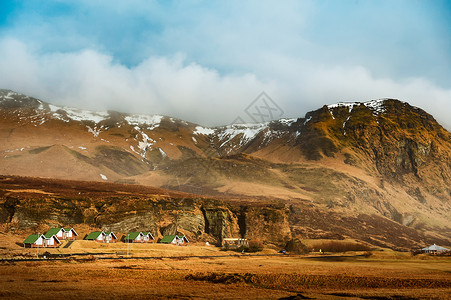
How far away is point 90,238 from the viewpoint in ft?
249

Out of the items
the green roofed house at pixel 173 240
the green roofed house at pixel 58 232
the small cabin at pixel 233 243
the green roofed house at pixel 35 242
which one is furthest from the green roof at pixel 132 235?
the small cabin at pixel 233 243

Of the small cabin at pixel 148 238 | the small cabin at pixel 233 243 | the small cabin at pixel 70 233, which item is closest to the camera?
the small cabin at pixel 70 233

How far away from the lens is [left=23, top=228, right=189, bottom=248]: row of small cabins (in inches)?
2559

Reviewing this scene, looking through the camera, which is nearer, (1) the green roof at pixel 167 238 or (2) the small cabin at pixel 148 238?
(2) the small cabin at pixel 148 238

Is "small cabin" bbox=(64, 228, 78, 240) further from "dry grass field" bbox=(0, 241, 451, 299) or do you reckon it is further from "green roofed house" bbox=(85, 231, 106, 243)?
"dry grass field" bbox=(0, 241, 451, 299)

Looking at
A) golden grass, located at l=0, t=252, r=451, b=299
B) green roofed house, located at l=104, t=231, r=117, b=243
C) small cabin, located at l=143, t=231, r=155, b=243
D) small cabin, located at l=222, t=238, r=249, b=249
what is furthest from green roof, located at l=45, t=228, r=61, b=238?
small cabin, located at l=222, t=238, r=249, b=249

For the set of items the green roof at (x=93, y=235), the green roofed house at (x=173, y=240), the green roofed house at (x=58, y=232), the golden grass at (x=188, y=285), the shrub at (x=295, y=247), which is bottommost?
the shrub at (x=295, y=247)

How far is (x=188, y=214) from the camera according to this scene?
10212 centimetres

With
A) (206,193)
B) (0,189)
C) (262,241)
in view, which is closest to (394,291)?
(262,241)

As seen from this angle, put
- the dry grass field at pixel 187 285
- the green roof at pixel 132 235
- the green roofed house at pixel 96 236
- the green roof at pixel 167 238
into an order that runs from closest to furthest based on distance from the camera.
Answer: the dry grass field at pixel 187 285 < the green roofed house at pixel 96 236 < the green roof at pixel 132 235 < the green roof at pixel 167 238

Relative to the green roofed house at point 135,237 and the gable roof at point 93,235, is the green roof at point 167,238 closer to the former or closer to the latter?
the green roofed house at point 135,237

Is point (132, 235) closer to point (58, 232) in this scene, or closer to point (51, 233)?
point (58, 232)

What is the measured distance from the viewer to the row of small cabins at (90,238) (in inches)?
2559

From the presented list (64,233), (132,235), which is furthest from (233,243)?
(64,233)
